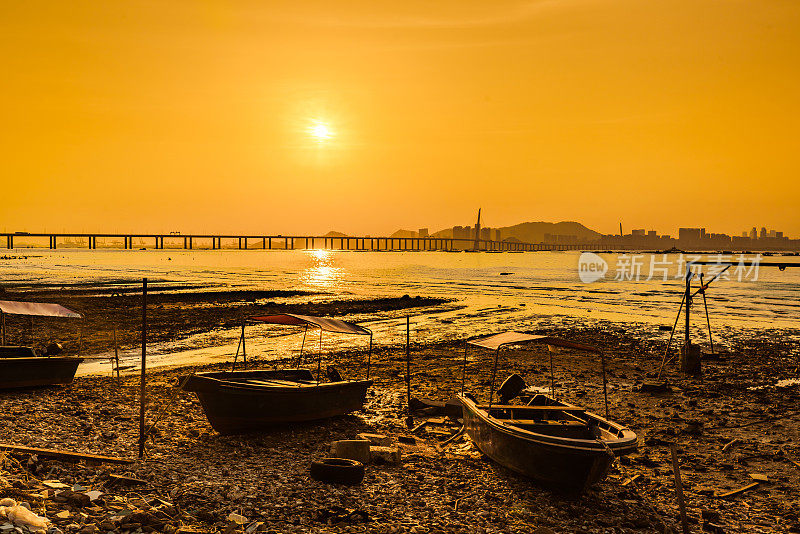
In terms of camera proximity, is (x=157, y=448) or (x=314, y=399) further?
(x=314, y=399)

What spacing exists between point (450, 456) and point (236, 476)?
4.72 metres

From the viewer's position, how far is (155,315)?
40344 mm

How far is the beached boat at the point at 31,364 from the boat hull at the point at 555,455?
13.5 metres

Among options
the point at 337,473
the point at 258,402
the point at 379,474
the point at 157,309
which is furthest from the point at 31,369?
the point at 157,309

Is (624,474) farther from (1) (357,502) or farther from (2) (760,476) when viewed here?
(1) (357,502)

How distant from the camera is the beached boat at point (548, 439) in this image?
10.9 meters

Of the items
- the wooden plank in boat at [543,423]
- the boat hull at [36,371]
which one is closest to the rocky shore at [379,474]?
the boat hull at [36,371]

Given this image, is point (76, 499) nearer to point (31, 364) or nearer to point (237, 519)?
point (237, 519)

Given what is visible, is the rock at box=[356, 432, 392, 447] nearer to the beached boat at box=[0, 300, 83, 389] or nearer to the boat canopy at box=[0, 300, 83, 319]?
the beached boat at box=[0, 300, 83, 389]

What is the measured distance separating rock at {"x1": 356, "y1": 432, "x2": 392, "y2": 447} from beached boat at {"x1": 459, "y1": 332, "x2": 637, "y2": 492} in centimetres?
198

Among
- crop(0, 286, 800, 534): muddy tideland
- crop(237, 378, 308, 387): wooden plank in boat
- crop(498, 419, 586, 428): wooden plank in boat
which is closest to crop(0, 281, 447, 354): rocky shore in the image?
crop(0, 286, 800, 534): muddy tideland

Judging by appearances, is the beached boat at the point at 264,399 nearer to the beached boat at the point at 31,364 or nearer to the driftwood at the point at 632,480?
the beached boat at the point at 31,364

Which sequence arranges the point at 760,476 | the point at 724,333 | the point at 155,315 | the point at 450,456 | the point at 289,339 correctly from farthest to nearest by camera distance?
the point at 155,315 → the point at 724,333 → the point at 289,339 → the point at 450,456 → the point at 760,476

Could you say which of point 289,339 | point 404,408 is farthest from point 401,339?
point 404,408
